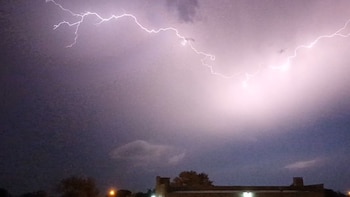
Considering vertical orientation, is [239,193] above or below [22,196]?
below

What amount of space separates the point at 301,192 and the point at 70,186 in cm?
3524

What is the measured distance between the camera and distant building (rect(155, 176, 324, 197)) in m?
32.2

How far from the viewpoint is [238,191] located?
3350 centimetres

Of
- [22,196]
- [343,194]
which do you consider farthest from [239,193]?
[22,196]

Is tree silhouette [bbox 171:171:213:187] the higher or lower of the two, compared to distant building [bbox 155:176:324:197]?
higher

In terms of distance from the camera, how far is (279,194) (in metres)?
32.7

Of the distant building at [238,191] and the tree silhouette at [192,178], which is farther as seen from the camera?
the tree silhouette at [192,178]

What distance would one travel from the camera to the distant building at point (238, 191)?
32.2m

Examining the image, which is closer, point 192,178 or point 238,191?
point 238,191

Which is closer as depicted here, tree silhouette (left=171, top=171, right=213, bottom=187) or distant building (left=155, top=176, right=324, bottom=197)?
distant building (left=155, top=176, right=324, bottom=197)

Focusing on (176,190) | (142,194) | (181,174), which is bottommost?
(176,190)

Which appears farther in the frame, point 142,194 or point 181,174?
point 181,174

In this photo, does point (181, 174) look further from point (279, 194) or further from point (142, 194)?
point (279, 194)

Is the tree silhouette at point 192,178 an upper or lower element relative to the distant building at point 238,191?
upper
